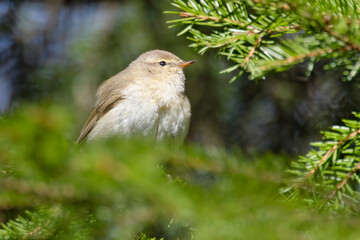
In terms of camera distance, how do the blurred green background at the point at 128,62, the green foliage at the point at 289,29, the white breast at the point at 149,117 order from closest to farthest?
the green foliage at the point at 289,29 < the white breast at the point at 149,117 < the blurred green background at the point at 128,62

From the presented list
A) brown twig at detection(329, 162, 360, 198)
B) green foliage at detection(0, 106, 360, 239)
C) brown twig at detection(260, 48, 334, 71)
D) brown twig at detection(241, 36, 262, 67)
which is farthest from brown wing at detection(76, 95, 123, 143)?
green foliage at detection(0, 106, 360, 239)

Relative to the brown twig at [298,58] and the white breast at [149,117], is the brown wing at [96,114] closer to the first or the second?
the white breast at [149,117]

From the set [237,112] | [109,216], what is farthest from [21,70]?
[109,216]

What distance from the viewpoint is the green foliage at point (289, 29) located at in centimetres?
163

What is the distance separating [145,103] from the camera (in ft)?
12.3

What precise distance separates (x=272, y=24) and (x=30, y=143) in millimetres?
1323

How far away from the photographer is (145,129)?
12.0ft

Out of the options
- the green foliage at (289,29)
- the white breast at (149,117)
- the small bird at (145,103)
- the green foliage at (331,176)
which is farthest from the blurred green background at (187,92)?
the green foliage at (289,29)

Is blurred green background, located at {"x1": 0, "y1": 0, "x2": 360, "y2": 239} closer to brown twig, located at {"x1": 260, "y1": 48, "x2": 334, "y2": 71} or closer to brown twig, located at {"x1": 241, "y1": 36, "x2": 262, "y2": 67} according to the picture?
brown twig, located at {"x1": 260, "y1": 48, "x2": 334, "y2": 71}

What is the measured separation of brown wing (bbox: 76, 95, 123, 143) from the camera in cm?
421

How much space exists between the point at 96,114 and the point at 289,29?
2747 mm

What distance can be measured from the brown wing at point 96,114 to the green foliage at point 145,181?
2.87 metres

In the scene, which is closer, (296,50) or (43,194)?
(43,194)

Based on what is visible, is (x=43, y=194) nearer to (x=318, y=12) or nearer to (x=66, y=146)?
(x=66, y=146)
